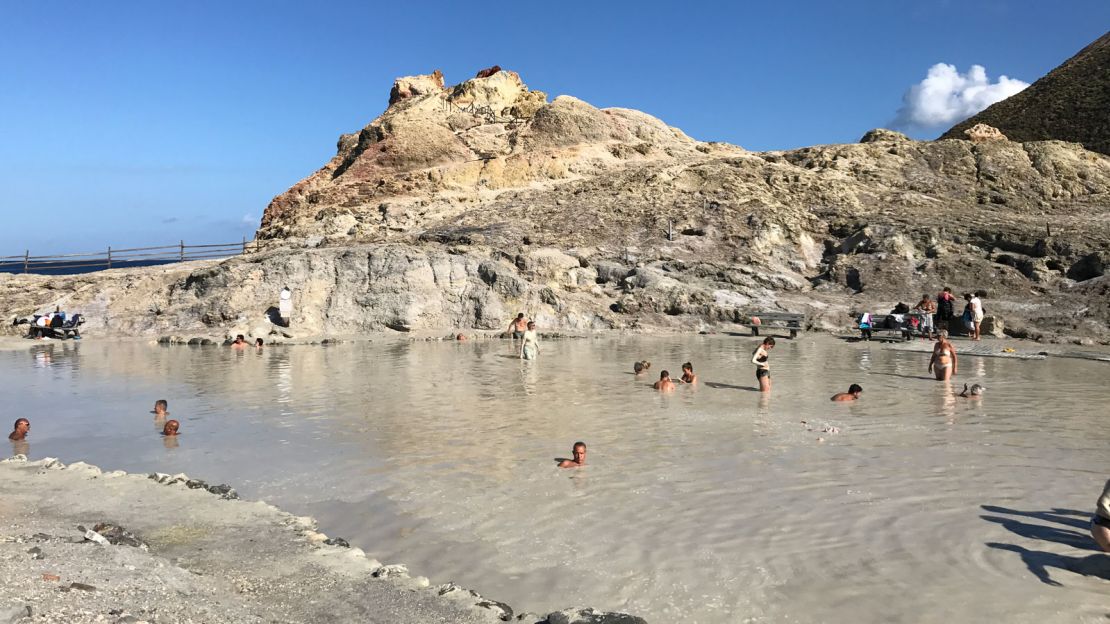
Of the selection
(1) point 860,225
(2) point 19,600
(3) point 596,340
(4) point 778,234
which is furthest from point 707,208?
(2) point 19,600

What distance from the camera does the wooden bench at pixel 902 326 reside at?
22.5m

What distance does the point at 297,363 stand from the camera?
19.6 meters

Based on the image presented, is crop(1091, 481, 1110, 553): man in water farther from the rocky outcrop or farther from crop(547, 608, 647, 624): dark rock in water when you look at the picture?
the rocky outcrop

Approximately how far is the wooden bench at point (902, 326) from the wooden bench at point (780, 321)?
2.06 m

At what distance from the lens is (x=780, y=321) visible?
24656mm

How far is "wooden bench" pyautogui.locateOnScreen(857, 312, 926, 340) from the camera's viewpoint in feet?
73.8

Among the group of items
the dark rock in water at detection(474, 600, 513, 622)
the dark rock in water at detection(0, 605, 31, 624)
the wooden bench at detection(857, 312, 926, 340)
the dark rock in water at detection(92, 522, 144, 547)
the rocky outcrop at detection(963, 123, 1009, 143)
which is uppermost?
A: the rocky outcrop at detection(963, 123, 1009, 143)

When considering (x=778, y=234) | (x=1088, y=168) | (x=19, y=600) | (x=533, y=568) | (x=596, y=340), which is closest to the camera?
(x=19, y=600)

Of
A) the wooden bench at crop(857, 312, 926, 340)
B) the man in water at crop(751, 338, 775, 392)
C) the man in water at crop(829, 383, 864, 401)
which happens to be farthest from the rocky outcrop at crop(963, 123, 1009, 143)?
the man in water at crop(829, 383, 864, 401)

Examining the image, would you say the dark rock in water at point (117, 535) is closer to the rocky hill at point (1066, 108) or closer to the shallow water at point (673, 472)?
the shallow water at point (673, 472)

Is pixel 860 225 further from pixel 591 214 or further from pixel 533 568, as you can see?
pixel 533 568

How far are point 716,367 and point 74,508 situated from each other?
13.2 metres

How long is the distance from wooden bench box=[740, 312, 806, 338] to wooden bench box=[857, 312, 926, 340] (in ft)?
6.75

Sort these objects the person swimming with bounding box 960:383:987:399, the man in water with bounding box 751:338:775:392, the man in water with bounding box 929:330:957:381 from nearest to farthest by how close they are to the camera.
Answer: the person swimming with bounding box 960:383:987:399 < the man in water with bounding box 751:338:775:392 < the man in water with bounding box 929:330:957:381
